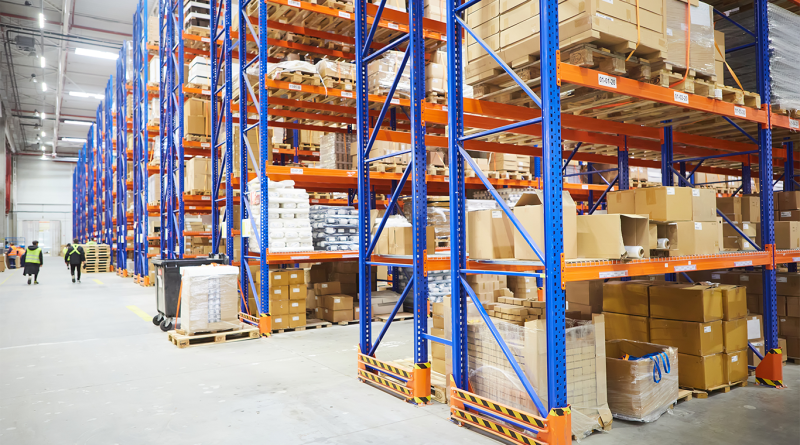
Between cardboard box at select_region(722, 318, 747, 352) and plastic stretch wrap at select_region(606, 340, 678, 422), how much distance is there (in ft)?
3.14

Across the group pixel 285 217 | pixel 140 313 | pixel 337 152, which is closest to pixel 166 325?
pixel 285 217

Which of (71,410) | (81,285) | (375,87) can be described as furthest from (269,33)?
(81,285)

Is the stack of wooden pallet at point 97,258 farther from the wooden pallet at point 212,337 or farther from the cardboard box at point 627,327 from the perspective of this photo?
the cardboard box at point 627,327

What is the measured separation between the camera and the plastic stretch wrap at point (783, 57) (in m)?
5.64

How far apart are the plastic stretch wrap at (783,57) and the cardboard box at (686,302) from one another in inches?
90.3

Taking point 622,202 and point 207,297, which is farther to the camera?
point 207,297

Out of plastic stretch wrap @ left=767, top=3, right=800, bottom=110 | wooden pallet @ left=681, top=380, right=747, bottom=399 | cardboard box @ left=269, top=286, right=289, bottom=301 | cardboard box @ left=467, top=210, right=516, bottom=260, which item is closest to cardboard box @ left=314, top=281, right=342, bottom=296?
cardboard box @ left=269, top=286, right=289, bottom=301

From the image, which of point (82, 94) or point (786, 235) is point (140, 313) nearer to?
point (786, 235)

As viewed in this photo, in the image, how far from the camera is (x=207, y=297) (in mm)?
7703

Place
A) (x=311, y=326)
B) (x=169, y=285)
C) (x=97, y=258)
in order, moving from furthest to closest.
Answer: (x=97, y=258)
(x=311, y=326)
(x=169, y=285)

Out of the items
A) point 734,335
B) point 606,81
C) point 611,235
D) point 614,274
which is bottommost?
point 734,335

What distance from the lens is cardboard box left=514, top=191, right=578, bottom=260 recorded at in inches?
151

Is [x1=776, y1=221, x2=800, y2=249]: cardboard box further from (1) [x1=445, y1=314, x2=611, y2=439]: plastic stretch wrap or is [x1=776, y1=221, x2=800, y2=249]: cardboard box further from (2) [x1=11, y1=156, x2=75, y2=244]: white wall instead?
(2) [x1=11, y1=156, x2=75, y2=244]: white wall

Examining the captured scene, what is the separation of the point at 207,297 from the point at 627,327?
223 inches
